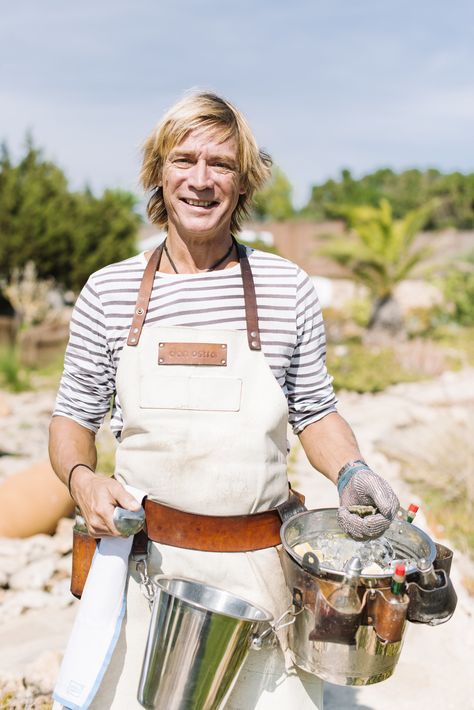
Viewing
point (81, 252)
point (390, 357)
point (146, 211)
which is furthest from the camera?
point (81, 252)

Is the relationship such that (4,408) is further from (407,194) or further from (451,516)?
(407,194)

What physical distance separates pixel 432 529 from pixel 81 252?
39.0 feet

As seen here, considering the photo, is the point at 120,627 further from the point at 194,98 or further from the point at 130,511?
the point at 194,98

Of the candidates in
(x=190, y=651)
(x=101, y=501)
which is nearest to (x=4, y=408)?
(x=101, y=501)

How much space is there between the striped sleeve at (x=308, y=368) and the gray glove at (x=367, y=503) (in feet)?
0.94

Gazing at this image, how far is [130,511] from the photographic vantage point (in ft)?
5.53

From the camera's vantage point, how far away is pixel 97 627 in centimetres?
180

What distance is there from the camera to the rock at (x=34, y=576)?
4.28 m

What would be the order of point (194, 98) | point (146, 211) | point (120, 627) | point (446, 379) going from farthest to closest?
point (446, 379), point (146, 211), point (194, 98), point (120, 627)

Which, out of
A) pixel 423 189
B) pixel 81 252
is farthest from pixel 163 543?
pixel 423 189

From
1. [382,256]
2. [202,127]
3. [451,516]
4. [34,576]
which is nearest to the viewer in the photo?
[202,127]

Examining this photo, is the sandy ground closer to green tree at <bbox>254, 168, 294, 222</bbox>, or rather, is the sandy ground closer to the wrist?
the wrist

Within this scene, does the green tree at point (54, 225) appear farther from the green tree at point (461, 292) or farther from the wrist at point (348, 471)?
the wrist at point (348, 471)

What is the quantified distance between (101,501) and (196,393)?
0.33m
